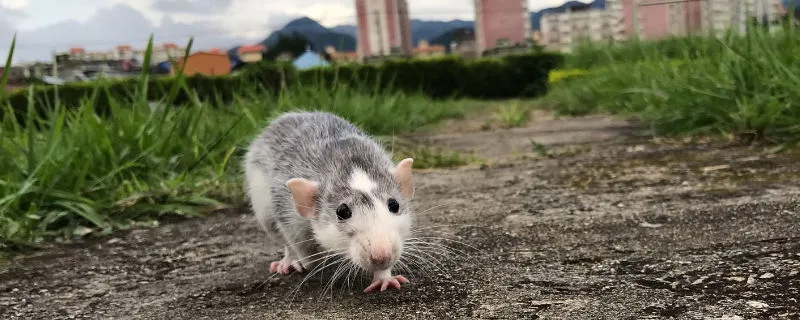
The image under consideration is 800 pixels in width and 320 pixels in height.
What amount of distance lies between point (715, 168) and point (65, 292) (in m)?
2.68

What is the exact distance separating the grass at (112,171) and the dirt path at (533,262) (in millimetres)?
167

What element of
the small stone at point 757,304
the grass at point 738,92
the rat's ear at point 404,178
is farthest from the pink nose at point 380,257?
the grass at point 738,92

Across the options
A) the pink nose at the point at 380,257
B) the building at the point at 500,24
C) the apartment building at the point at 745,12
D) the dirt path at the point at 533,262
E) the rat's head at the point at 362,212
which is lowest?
the dirt path at the point at 533,262

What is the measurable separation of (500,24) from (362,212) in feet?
63.9

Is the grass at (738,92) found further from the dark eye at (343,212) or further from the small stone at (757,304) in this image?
the dark eye at (343,212)

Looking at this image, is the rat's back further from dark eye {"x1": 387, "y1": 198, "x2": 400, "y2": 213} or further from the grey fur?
dark eye {"x1": 387, "y1": 198, "x2": 400, "y2": 213}

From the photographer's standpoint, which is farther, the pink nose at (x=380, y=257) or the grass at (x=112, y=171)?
the grass at (x=112, y=171)

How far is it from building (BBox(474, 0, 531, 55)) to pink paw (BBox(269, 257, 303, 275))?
61.0ft

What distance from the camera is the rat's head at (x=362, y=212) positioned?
1.71 m

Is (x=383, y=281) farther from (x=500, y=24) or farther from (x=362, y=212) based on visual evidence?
(x=500, y=24)

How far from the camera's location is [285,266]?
201cm

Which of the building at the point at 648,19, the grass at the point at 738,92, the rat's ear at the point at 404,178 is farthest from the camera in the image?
the building at the point at 648,19

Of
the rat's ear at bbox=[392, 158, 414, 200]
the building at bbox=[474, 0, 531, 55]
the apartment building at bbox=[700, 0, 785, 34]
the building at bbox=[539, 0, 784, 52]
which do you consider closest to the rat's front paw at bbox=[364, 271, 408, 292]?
the rat's ear at bbox=[392, 158, 414, 200]

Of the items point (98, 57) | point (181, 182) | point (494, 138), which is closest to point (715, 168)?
point (181, 182)
